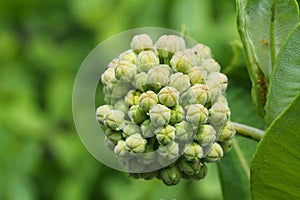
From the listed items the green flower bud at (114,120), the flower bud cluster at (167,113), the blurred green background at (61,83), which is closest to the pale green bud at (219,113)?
the flower bud cluster at (167,113)

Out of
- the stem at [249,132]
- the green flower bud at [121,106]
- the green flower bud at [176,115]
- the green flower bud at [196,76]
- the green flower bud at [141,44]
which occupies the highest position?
the green flower bud at [141,44]

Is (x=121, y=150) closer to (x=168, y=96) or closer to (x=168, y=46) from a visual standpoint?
(x=168, y=96)

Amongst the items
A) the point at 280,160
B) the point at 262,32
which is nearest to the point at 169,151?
the point at 280,160

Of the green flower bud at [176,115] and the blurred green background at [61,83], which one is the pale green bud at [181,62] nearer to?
the green flower bud at [176,115]

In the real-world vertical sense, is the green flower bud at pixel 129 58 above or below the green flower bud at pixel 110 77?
above

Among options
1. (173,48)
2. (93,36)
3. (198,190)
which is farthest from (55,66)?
(173,48)

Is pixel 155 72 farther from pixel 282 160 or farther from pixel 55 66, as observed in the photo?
pixel 55 66
